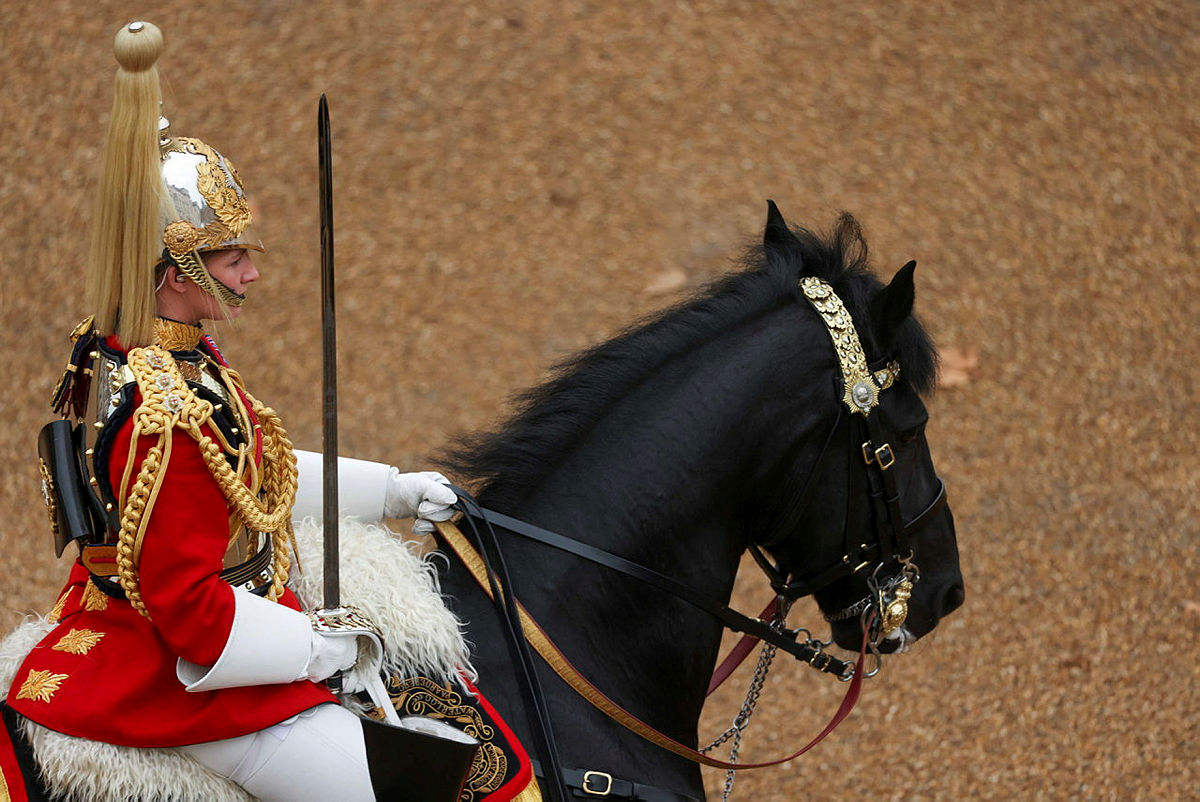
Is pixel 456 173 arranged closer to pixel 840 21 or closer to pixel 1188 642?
pixel 840 21

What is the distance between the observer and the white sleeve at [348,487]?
3.06 m

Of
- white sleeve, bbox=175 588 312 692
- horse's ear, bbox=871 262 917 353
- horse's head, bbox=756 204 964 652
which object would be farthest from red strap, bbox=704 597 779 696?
white sleeve, bbox=175 588 312 692

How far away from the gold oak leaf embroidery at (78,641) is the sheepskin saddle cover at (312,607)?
15 centimetres

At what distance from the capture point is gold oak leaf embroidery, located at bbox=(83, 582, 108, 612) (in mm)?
2539

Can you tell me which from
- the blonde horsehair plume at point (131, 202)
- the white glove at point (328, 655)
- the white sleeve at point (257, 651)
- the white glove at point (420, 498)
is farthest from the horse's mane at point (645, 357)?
the blonde horsehair plume at point (131, 202)

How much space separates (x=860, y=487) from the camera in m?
3.00

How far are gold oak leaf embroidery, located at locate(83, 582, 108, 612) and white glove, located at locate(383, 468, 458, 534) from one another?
28.4 inches

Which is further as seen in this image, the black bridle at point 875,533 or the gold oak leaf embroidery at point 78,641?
the black bridle at point 875,533

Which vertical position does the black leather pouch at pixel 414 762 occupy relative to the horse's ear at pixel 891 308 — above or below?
below

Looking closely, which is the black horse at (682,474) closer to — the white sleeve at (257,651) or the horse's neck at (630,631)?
the horse's neck at (630,631)

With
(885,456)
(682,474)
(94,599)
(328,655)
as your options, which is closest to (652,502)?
(682,474)

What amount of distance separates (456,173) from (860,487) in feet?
18.1

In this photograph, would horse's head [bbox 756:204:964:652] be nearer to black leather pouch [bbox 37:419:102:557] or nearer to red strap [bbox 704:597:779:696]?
red strap [bbox 704:597:779:696]

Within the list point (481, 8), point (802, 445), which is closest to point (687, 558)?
point (802, 445)
